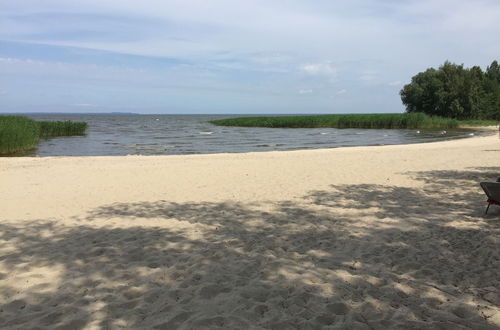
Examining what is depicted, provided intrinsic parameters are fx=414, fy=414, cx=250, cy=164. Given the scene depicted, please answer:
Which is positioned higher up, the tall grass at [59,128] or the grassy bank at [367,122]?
the grassy bank at [367,122]

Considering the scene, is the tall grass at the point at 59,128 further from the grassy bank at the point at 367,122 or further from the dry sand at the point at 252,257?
the grassy bank at the point at 367,122

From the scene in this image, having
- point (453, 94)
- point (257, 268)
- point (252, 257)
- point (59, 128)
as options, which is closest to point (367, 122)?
point (453, 94)

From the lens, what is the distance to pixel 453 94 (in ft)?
221

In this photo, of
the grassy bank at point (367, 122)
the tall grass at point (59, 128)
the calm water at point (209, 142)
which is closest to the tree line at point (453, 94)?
the grassy bank at point (367, 122)

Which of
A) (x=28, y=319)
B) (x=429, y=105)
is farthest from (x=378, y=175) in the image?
(x=429, y=105)

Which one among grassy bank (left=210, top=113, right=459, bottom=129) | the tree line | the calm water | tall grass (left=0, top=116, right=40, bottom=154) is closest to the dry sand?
tall grass (left=0, top=116, right=40, bottom=154)

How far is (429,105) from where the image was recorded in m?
72.3

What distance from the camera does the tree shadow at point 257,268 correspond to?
Answer: 3695 millimetres

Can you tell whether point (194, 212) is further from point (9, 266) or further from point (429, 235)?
point (429, 235)

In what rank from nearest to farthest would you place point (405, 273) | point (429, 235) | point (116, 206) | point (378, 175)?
point (405, 273) → point (429, 235) → point (116, 206) → point (378, 175)

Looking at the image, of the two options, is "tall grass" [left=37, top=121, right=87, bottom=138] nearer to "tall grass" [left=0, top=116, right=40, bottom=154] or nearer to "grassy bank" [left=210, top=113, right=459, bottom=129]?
"tall grass" [left=0, top=116, right=40, bottom=154]

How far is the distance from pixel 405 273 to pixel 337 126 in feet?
194

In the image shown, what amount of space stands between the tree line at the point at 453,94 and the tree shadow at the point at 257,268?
2666 inches

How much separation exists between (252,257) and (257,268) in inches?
15.8
